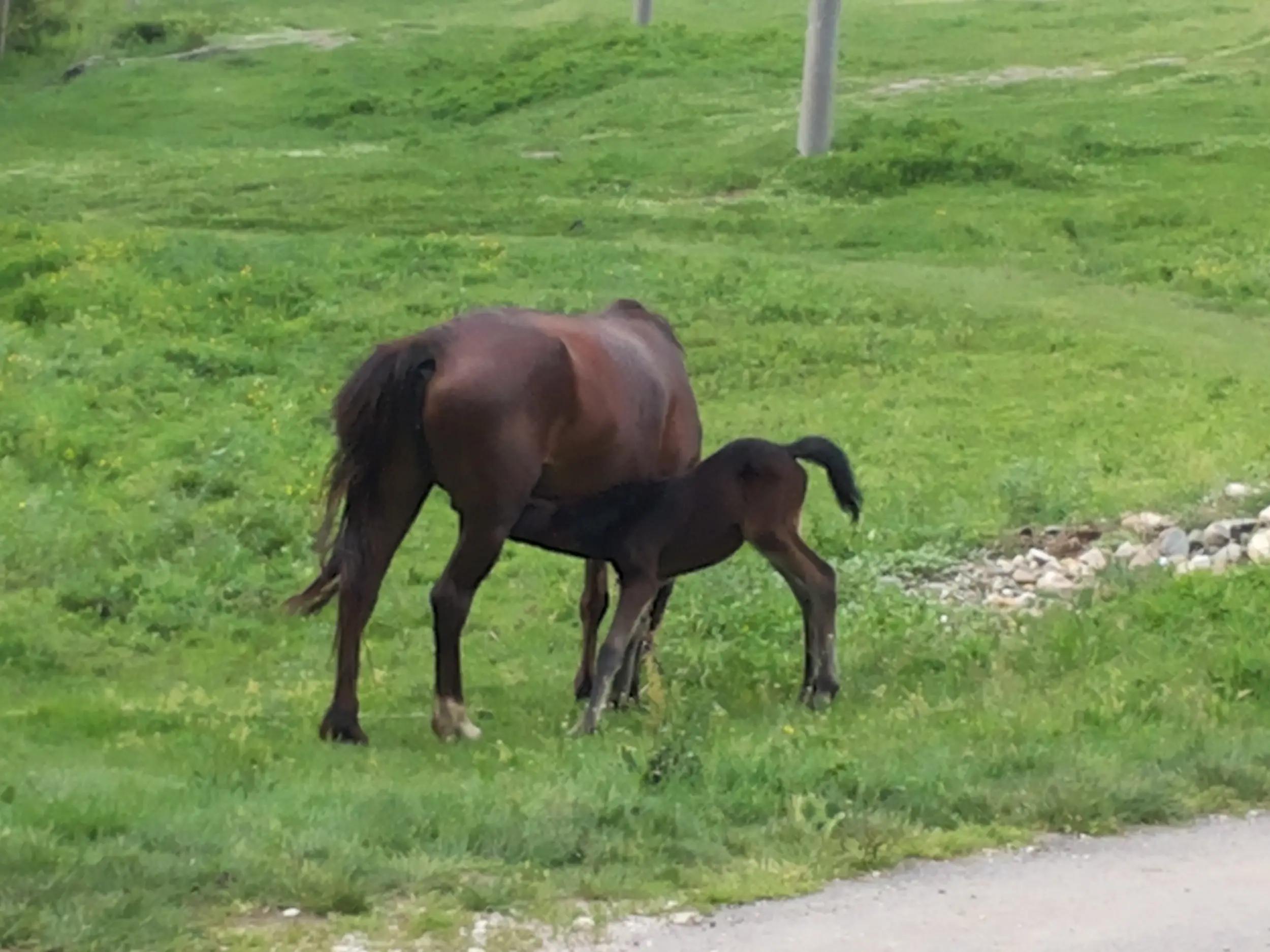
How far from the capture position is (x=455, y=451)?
316 inches

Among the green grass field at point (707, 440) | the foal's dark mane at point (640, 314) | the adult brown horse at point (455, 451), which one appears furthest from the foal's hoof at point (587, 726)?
the foal's dark mane at point (640, 314)

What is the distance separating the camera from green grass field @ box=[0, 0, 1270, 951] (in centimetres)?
577

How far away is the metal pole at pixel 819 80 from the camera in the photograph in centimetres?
2648

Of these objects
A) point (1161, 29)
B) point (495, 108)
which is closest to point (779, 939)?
point (495, 108)

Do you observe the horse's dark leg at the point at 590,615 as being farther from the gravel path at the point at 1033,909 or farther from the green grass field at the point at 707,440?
the gravel path at the point at 1033,909

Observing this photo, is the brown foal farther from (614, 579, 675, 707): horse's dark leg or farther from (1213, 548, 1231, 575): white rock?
(1213, 548, 1231, 575): white rock

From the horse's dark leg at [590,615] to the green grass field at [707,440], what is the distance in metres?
0.14

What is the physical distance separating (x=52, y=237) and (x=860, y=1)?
97.3 feet

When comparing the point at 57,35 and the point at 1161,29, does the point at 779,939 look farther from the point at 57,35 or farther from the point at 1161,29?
the point at 57,35

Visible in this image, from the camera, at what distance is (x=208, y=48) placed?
4191 centimetres

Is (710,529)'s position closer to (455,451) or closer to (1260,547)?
(455,451)

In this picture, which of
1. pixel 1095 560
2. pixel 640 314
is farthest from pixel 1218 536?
pixel 640 314

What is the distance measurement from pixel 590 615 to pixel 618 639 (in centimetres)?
120

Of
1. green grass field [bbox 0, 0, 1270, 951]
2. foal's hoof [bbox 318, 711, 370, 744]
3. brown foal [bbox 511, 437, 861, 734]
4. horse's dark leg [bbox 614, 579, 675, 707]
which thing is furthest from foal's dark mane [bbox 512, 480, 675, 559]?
foal's hoof [bbox 318, 711, 370, 744]
